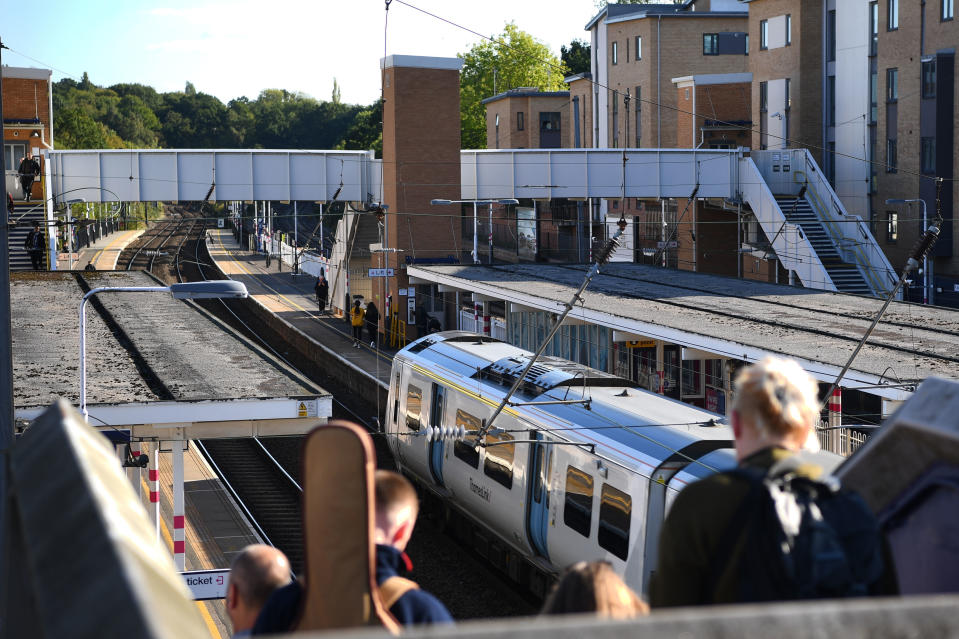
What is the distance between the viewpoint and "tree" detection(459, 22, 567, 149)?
88.9 m

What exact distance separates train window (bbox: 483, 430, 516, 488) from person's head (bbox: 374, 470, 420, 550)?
10.5 m

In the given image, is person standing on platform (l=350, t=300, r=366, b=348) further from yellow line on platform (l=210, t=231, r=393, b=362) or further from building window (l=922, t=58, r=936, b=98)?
building window (l=922, t=58, r=936, b=98)

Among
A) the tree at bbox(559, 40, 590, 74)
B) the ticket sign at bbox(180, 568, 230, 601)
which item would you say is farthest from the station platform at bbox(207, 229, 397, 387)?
the tree at bbox(559, 40, 590, 74)

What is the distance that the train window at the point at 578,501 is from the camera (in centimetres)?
1223

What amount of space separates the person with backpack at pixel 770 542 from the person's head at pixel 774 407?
3.8 inches

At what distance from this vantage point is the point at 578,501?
12.5 m

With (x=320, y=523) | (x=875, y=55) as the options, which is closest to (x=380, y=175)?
(x=875, y=55)

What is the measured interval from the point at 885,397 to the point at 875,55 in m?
31.6

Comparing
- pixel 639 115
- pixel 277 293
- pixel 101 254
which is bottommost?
pixel 277 293

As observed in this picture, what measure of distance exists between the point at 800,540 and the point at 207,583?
35.0ft

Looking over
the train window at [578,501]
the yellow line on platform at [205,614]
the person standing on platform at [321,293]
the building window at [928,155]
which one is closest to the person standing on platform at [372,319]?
the person standing on platform at [321,293]

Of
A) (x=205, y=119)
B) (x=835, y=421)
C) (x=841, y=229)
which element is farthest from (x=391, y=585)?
(x=205, y=119)

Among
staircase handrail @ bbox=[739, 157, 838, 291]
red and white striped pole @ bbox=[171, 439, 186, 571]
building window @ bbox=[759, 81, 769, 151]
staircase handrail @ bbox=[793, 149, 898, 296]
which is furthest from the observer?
building window @ bbox=[759, 81, 769, 151]

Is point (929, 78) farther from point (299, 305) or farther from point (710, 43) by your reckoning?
point (299, 305)
